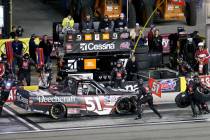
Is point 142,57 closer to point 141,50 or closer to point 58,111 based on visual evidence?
point 141,50

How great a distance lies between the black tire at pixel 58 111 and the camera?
26.1m

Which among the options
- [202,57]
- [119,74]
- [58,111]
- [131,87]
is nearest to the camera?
[58,111]

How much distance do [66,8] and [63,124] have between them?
52.0 feet

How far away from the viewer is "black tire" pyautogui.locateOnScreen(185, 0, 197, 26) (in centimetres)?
3981

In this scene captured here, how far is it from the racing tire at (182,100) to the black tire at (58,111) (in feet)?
13.1

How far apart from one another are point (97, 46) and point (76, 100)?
5549mm

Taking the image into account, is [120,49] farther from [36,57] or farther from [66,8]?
[66,8]

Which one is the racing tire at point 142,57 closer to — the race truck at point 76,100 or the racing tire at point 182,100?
the racing tire at point 182,100

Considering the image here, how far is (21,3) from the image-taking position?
1676 inches

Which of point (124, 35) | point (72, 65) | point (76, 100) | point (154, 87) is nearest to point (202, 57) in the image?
point (124, 35)

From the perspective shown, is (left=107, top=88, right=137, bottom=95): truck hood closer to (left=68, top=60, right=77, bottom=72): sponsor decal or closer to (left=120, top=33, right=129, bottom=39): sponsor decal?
(left=68, top=60, right=77, bottom=72): sponsor decal

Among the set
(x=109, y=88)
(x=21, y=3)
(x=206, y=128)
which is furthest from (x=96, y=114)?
(x=21, y=3)

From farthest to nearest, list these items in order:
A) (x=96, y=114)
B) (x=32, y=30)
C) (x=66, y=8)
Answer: (x=66, y=8)
(x=32, y=30)
(x=96, y=114)

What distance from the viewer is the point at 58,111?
86.3ft
